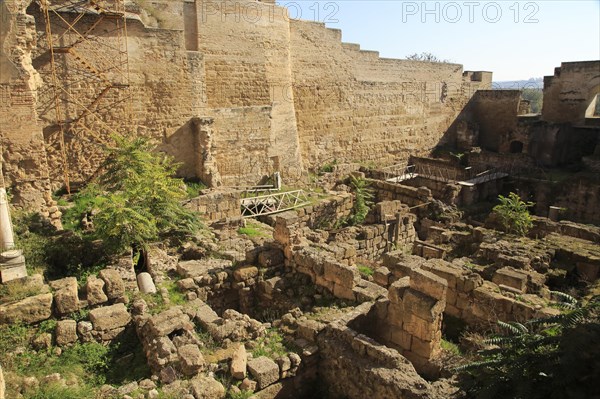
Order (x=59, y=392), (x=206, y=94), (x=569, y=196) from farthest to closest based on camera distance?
1. (x=569, y=196)
2. (x=206, y=94)
3. (x=59, y=392)

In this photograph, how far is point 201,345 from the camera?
6.79 m

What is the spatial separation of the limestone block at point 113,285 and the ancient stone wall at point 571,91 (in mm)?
24847

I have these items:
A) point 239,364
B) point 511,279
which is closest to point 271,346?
point 239,364

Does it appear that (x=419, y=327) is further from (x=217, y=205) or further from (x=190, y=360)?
(x=217, y=205)

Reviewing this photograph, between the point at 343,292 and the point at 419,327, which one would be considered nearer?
the point at 419,327

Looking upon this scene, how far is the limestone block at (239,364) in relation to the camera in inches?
243

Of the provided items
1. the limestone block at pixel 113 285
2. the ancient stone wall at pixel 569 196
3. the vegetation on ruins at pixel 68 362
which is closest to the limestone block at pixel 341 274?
the vegetation on ruins at pixel 68 362

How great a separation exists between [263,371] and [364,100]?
17891 mm

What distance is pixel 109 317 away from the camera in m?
7.21

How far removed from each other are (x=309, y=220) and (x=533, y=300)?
828 centimetres

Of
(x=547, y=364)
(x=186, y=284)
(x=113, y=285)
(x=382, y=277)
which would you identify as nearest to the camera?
(x=547, y=364)

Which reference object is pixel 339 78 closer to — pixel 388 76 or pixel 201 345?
pixel 388 76

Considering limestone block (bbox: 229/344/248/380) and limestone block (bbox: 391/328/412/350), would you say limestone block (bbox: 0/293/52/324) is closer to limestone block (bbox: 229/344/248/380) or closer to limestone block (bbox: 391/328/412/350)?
limestone block (bbox: 229/344/248/380)

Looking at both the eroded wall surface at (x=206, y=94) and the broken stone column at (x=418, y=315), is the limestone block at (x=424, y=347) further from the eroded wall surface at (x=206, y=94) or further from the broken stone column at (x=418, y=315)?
the eroded wall surface at (x=206, y=94)
